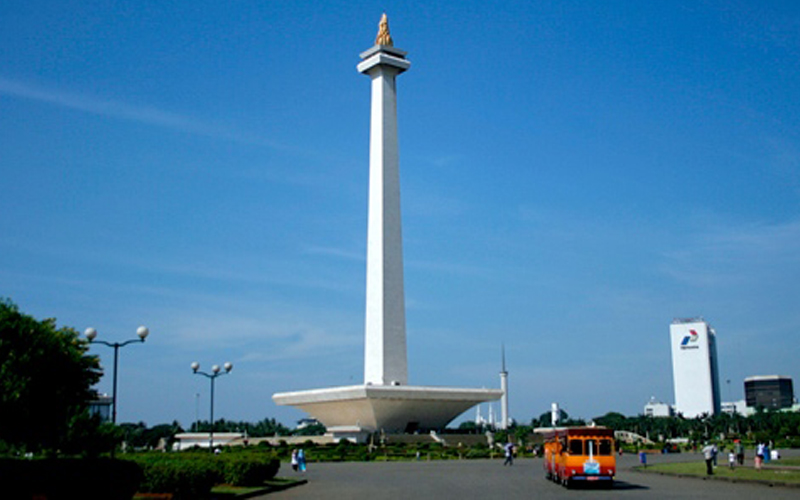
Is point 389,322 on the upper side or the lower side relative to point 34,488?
upper

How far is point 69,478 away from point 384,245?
144 feet

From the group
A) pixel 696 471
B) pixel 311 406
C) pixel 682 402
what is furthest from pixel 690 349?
pixel 696 471

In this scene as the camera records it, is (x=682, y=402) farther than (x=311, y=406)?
Yes

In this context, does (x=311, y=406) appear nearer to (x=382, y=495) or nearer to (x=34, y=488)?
(x=382, y=495)

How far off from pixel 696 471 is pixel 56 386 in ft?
71.0

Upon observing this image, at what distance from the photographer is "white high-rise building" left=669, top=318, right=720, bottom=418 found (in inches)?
7028

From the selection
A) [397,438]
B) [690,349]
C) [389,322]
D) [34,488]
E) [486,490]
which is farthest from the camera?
[690,349]

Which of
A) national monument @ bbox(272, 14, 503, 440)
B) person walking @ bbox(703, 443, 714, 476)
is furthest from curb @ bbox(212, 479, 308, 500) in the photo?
national monument @ bbox(272, 14, 503, 440)

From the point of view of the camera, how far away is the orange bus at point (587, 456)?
23562 mm

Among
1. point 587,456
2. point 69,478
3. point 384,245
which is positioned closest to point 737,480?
point 587,456

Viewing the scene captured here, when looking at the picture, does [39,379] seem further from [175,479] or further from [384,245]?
[384,245]

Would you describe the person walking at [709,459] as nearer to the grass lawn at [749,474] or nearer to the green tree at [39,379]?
the grass lawn at [749,474]

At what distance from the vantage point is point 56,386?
65.9 ft

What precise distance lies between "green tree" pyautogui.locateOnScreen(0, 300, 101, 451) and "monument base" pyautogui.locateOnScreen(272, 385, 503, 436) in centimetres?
3430
